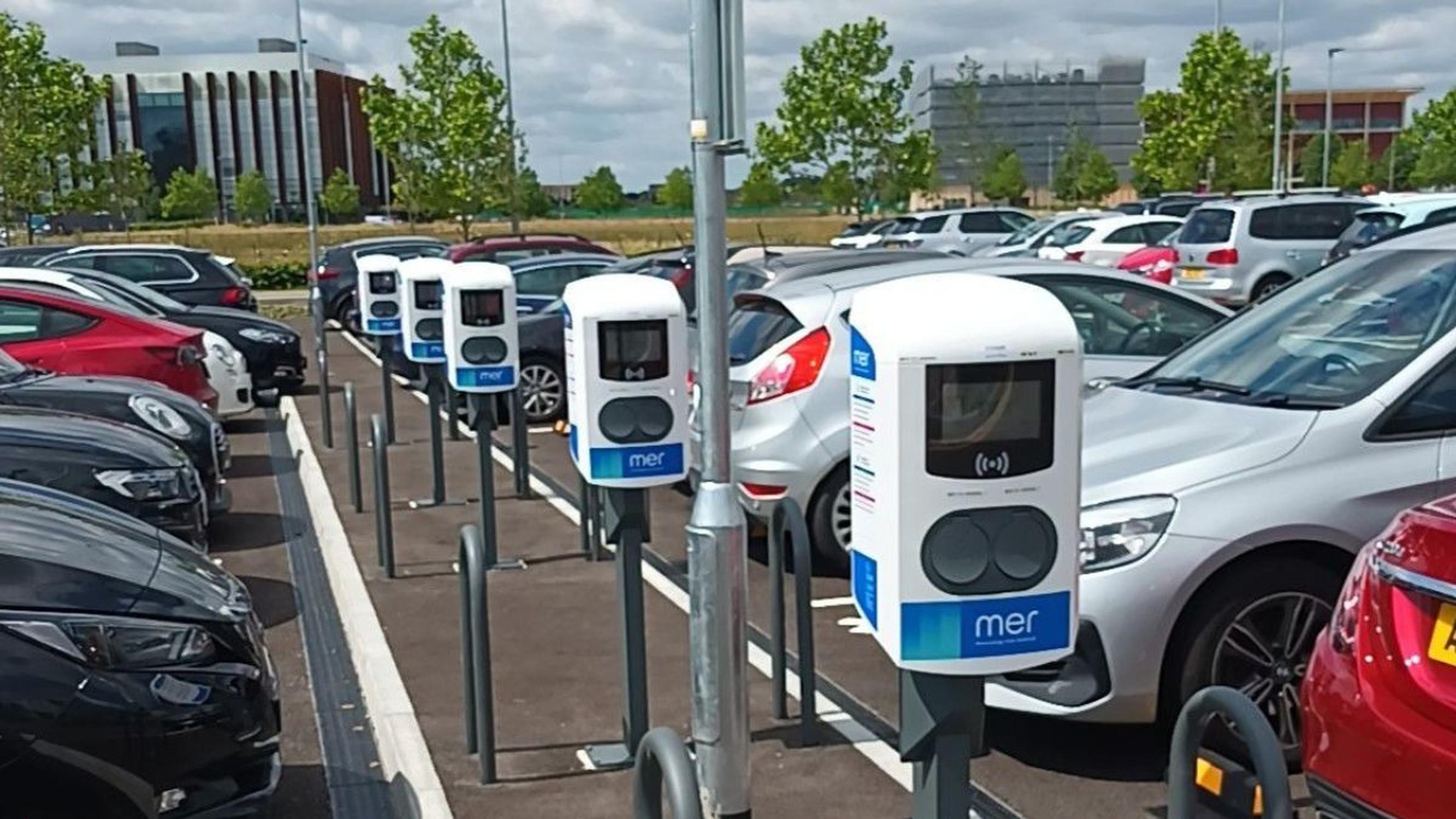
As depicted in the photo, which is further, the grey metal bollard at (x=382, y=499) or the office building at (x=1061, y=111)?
the office building at (x=1061, y=111)

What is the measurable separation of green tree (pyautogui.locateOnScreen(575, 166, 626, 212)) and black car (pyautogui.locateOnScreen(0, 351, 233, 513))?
81168 millimetres

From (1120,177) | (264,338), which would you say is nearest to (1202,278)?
(264,338)

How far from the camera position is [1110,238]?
26234 millimetres

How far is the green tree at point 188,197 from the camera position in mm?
79625

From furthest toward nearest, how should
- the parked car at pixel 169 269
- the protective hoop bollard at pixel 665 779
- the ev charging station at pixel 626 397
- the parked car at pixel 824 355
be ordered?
the parked car at pixel 169 269 < the parked car at pixel 824 355 < the ev charging station at pixel 626 397 < the protective hoop bollard at pixel 665 779

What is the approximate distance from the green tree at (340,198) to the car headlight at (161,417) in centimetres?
7909

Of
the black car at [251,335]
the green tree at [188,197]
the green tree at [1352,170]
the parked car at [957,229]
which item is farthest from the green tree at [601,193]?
the black car at [251,335]

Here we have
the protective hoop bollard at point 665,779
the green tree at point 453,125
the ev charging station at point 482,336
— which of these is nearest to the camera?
the protective hoop bollard at point 665,779

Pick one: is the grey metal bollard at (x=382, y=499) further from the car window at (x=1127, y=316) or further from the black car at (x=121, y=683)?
the car window at (x=1127, y=316)

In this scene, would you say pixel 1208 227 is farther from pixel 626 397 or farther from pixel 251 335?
pixel 626 397

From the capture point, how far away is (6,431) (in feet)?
22.5

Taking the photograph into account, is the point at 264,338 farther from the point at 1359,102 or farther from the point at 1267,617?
the point at 1359,102

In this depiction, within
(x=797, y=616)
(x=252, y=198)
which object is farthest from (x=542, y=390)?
(x=252, y=198)

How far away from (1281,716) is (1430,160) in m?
58.9
